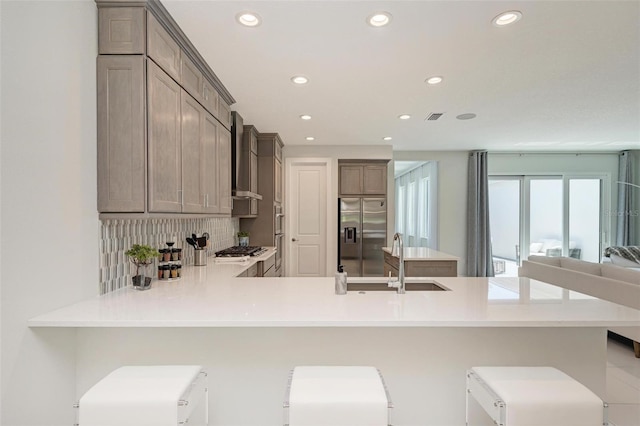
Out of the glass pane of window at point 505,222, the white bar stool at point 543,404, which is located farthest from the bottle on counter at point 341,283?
the glass pane of window at point 505,222

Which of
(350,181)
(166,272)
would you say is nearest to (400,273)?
(166,272)

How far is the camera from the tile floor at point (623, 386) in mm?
2316

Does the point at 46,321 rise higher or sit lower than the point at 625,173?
lower

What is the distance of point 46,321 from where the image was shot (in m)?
1.43

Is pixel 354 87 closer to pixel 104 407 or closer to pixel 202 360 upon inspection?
pixel 202 360

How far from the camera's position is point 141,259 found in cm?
197

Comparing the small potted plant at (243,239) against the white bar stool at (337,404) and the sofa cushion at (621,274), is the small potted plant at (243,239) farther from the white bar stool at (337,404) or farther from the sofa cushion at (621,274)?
the sofa cushion at (621,274)

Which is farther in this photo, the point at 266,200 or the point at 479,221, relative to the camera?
the point at 479,221

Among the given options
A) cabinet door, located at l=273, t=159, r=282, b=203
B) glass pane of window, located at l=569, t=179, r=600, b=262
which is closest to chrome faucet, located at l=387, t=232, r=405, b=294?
cabinet door, located at l=273, t=159, r=282, b=203

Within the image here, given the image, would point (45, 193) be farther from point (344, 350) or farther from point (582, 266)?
point (582, 266)

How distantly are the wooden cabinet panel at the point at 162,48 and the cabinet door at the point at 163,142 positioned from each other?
6 cm

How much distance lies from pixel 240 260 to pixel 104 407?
2.03m

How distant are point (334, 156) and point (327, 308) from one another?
15.5 ft

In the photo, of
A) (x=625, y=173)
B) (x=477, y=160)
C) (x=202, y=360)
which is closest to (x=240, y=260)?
(x=202, y=360)
